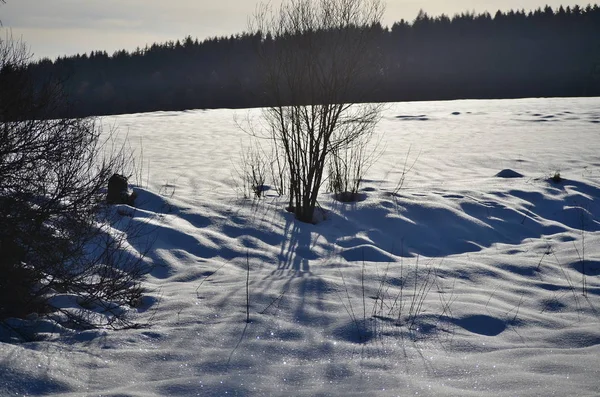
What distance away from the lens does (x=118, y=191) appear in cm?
699

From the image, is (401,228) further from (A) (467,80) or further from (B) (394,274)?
(A) (467,80)

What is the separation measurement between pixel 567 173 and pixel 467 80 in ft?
172

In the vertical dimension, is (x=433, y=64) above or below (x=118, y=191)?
above

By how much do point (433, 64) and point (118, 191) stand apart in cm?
6504

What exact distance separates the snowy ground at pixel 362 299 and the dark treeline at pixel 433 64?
3774cm

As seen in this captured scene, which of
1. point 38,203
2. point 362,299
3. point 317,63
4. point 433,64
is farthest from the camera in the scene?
point 433,64

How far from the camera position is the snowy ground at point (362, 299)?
291 cm

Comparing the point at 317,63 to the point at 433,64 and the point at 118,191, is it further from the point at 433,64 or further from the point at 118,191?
the point at 433,64

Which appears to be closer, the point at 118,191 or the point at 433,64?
the point at 118,191

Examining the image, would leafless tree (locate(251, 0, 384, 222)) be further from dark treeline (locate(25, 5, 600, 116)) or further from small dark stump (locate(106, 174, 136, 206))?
dark treeline (locate(25, 5, 600, 116))

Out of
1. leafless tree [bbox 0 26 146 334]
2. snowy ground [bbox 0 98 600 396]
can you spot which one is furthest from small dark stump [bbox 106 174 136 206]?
leafless tree [bbox 0 26 146 334]

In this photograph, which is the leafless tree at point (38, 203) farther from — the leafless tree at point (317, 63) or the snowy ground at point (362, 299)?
the leafless tree at point (317, 63)

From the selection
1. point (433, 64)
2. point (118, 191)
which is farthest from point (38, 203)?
point (433, 64)

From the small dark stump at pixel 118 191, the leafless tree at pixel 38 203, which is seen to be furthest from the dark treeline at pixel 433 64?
the leafless tree at pixel 38 203
